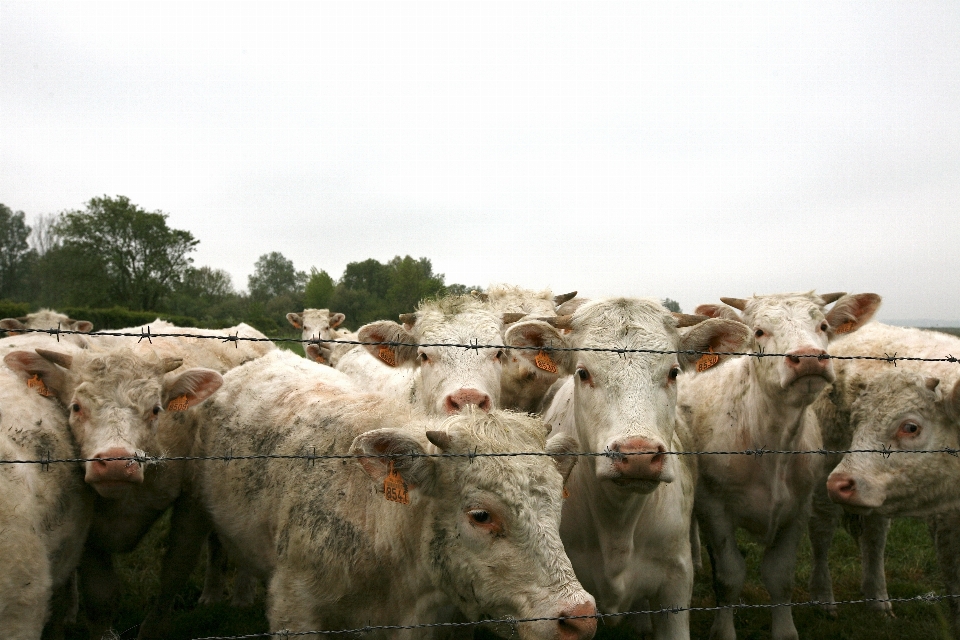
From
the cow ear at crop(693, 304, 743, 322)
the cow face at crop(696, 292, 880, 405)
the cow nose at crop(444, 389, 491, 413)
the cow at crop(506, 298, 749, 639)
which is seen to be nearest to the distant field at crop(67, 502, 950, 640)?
the cow at crop(506, 298, 749, 639)

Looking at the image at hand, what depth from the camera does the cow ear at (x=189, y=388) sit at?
17.1 ft

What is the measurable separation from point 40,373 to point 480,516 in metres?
3.64

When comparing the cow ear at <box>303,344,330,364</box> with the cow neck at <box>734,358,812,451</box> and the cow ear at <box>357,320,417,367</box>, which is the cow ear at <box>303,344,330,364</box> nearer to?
the cow ear at <box>357,320,417,367</box>

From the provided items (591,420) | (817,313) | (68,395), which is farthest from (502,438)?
(68,395)

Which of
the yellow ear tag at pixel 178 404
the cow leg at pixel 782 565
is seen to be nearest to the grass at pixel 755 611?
the cow leg at pixel 782 565

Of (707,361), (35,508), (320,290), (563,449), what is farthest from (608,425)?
(320,290)

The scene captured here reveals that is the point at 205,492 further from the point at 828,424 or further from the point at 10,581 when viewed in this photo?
the point at 828,424

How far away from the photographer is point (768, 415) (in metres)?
5.55

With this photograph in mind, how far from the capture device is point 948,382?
5441 millimetres

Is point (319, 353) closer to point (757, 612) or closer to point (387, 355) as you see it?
point (387, 355)

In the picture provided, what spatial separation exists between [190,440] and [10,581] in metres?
2.09

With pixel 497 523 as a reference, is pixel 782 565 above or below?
below

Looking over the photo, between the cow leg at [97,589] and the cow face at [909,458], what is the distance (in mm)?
5645

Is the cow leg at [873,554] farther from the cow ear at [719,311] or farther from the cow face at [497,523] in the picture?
the cow face at [497,523]
